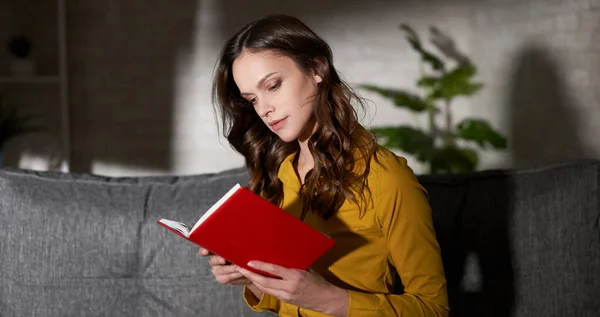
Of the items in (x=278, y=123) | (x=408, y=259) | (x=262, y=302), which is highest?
(x=278, y=123)

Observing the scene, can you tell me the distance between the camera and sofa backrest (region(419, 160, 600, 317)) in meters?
1.75

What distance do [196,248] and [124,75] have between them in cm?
226

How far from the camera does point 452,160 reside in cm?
333

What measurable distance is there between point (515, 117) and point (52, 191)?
2.34m

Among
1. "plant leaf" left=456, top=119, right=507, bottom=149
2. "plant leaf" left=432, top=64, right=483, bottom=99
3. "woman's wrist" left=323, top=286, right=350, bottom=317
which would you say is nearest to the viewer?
"woman's wrist" left=323, top=286, right=350, bottom=317

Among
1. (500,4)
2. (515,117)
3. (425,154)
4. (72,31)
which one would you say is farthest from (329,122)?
(72,31)

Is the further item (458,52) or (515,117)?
(458,52)

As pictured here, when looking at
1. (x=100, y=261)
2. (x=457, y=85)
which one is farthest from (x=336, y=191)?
(x=457, y=85)

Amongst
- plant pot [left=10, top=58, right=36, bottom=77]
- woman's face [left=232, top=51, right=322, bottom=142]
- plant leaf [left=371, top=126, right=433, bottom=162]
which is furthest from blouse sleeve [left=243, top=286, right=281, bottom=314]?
plant pot [left=10, top=58, right=36, bottom=77]

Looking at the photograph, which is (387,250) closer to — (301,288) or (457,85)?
(301,288)

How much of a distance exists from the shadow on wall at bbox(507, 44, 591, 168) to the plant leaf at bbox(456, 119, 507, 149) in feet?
0.49

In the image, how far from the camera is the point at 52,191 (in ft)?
6.28

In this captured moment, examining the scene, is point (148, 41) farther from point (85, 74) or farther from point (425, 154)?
point (425, 154)

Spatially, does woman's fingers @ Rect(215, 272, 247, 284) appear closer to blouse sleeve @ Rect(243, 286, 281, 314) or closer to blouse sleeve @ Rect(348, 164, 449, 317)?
blouse sleeve @ Rect(243, 286, 281, 314)
